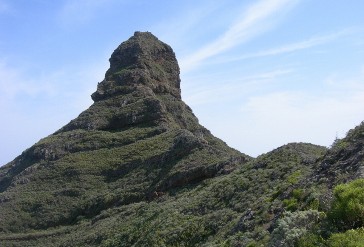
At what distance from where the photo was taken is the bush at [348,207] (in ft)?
35.1

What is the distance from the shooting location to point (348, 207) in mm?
10773

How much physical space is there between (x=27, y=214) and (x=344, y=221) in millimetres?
55707

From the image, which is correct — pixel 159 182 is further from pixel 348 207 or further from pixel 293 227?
pixel 348 207

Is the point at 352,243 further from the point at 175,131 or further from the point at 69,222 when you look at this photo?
the point at 175,131

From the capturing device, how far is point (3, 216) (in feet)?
200

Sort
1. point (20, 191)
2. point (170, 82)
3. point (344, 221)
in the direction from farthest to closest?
point (170, 82) → point (20, 191) → point (344, 221)

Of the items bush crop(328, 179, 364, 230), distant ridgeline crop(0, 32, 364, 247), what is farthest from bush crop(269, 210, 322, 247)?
bush crop(328, 179, 364, 230)

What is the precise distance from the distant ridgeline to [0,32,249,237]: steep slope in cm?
19

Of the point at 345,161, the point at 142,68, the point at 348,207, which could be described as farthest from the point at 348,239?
the point at 142,68

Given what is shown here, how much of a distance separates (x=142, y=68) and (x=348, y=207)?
82.0 meters

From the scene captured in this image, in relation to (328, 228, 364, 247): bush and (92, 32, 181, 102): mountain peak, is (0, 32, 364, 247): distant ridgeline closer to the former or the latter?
(328, 228, 364, 247): bush

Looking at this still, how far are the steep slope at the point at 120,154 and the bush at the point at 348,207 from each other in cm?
3128

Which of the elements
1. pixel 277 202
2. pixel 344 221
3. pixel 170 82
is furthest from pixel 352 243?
pixel 170 82

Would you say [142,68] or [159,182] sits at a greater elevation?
[142,68]
